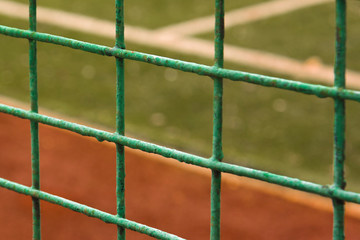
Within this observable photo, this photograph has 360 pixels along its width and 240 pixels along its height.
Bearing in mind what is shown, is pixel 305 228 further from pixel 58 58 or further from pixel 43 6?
pixel 43 6

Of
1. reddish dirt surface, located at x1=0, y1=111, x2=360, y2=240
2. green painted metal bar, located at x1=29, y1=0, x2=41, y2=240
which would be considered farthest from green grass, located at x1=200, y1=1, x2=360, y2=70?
green painted metal bar, located at x1=29, y1=0, x2=41, y2=240

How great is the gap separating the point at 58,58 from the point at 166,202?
2.96m

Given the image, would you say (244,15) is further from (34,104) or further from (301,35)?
(34,104)

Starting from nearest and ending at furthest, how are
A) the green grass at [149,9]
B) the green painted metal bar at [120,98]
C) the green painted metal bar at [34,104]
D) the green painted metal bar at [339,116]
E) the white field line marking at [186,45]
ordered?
the green painted metal bar at [339,116] → the green painted metal bar at [120,98] → the green painted metal bar at [34,104] → the white field line marking at [186,45] → the green grass at [149,9]

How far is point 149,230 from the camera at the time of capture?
151 cm

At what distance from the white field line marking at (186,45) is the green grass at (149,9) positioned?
0.62 feet

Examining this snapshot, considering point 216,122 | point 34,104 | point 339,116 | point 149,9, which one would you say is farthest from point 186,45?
point 339,116

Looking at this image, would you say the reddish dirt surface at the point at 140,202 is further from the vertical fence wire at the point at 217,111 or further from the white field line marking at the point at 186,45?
the vertical fence wire at the point at 217,111

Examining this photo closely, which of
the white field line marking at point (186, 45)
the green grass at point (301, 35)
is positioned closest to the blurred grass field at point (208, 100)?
the green grass at point (301, 35)

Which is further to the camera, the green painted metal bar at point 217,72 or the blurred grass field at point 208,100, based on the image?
the blurred grass field at point 208,100

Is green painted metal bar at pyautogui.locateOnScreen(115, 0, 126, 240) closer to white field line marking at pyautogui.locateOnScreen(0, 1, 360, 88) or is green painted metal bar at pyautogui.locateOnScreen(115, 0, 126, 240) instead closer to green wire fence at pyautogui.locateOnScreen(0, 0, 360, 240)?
green wire fence at pyautogui.locateOnScreen(0, 0, 360, 240)

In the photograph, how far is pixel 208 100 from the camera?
556 cm

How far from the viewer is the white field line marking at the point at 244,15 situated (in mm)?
7148

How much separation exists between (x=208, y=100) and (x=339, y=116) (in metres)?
4.34
